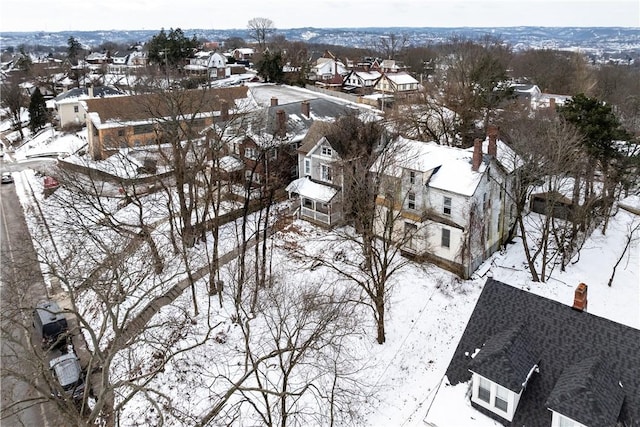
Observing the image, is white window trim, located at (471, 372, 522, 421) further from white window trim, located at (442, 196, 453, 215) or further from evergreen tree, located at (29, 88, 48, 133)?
evergreen tree, located at (29, 88, 48, 133)

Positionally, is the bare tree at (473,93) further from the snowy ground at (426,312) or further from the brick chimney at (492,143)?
the snowy ground at (426,312)

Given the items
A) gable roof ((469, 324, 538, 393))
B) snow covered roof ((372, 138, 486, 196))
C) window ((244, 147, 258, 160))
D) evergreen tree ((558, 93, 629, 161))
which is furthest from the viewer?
window ((244, 147, 258, 160))

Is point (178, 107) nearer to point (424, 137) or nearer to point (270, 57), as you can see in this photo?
point (424, 137)

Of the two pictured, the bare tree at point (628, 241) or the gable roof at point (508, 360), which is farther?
the bare tree at point (628, 241)

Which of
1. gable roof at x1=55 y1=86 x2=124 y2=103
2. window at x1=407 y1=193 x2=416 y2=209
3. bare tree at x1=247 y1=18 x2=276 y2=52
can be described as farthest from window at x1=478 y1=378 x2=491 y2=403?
bare tree at x1=247 y1=18 x2=276 y2=52

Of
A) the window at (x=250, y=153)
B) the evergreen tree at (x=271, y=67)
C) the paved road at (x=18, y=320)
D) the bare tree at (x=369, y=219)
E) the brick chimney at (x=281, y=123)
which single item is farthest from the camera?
the evergreen tree at (x=271, y=67)

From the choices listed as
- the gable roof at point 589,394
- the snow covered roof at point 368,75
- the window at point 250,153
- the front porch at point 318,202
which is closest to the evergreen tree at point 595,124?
the front porch at point 318,202
